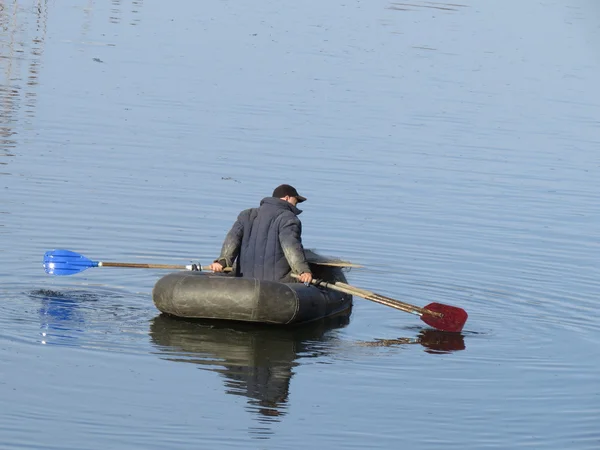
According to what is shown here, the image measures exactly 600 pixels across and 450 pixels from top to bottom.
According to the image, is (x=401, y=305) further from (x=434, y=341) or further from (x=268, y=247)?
(x=268, y=247)

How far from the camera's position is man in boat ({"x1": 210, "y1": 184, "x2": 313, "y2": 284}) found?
14.0 metres

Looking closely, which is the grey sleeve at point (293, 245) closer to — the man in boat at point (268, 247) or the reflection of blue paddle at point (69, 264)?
the man in boat at point (268, 247)

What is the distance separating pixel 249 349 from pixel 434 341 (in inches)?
78.4

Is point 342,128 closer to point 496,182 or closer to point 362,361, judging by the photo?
point 496,182

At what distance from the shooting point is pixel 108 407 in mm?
10594

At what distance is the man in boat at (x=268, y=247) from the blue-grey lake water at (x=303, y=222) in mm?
692

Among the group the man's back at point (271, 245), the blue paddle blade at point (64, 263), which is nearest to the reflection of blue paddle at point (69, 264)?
the blue paddle blade at point (64, 263)

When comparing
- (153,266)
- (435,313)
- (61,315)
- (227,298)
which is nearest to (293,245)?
(227,298)

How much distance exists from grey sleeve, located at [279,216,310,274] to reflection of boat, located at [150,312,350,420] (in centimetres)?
62

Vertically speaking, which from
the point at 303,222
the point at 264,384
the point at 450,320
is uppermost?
the point at 303,222

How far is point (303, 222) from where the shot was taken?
1866 cm

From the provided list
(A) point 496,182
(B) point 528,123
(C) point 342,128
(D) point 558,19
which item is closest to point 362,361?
(A) point 496,182

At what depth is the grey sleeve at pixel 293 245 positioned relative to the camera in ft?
45.9

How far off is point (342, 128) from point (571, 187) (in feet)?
15.4
